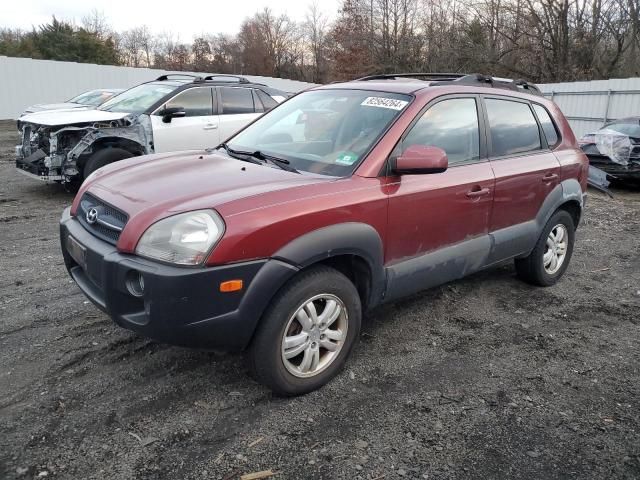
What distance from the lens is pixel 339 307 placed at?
3.08 meters

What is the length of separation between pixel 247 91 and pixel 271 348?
7.09 m

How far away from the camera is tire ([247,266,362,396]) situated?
277 cm

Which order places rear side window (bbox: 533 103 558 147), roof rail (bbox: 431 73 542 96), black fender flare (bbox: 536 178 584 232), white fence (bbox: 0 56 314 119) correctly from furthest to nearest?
1. white fence (bbox: 0 56 314 119)
2. rear side window (bbox: 533 103 558 147)
3. black fender flare (bbox: 536 178 584 232)
4. roof rail (bbox: 431 73 542 96)

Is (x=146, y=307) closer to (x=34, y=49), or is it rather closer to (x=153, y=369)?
(x=153, y=369)

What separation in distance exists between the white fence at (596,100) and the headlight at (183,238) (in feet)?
47.5

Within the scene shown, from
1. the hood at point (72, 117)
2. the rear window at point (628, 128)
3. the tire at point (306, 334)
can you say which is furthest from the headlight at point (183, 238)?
the rear window at point (628, 128)

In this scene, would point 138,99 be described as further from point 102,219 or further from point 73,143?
point 102,219

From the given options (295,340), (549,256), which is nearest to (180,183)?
(295,340)

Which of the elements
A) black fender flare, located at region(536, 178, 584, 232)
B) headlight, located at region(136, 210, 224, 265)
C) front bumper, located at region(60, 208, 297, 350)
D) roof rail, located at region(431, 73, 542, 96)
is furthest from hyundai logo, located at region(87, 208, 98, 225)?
black fender flare, located at region(536, 178, 584, 232)

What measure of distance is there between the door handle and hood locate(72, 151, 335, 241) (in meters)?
1.17

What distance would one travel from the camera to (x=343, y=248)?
9.72 feet

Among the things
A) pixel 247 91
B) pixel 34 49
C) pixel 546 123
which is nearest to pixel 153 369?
pixel 546 123

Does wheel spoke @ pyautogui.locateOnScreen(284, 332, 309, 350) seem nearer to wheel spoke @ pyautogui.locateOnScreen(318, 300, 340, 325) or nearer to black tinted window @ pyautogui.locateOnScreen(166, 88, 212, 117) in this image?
wheel spoke @ pyautogui.locateOnScreen(318, 300, 340, 325)

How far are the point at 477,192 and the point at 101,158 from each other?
5719 millimetres
